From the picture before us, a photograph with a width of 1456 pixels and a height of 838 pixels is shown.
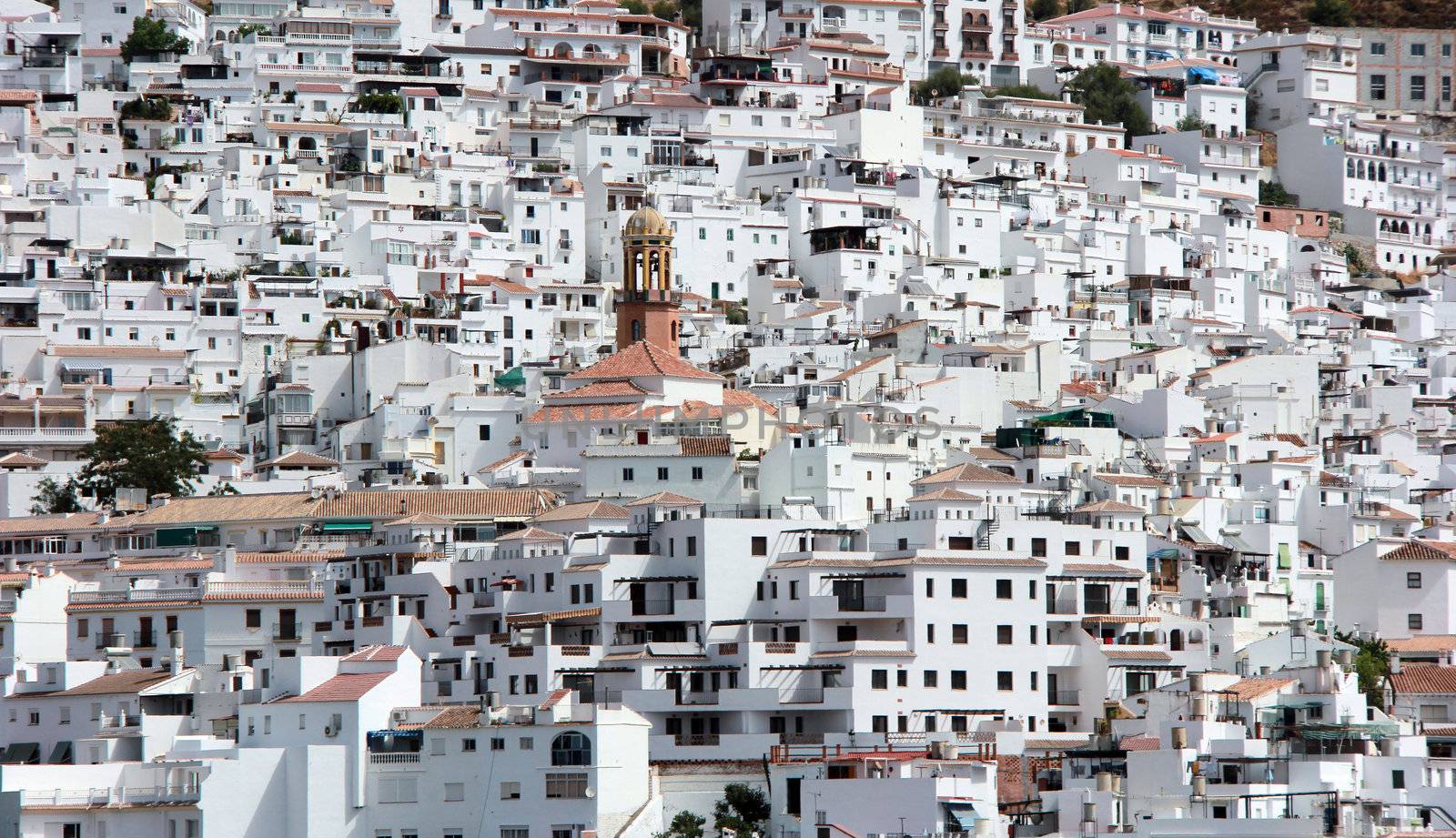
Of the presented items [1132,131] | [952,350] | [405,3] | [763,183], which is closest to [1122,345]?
[952,350]

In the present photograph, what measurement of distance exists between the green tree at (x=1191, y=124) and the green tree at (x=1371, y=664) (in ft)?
154

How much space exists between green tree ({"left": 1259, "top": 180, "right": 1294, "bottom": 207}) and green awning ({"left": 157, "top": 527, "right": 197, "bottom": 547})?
5395 centimetres

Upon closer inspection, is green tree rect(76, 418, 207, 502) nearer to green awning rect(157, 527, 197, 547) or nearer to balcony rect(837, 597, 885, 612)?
green awning rect(157, 527, 197, 547)

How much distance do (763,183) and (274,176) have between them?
56.3 feet

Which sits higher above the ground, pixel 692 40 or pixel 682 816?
pixel 692 40

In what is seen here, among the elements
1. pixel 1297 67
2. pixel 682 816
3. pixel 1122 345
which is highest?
pixel 1297 67

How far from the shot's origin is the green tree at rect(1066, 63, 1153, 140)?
4294 inches

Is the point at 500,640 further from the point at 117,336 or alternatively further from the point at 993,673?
the point at 117,336

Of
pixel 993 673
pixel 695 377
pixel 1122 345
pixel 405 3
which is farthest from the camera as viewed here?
pixel 405 3

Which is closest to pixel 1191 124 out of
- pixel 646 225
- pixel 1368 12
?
pixel 1368 12

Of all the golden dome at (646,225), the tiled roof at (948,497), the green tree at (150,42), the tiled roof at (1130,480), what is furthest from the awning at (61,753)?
the green tree at (150,42)

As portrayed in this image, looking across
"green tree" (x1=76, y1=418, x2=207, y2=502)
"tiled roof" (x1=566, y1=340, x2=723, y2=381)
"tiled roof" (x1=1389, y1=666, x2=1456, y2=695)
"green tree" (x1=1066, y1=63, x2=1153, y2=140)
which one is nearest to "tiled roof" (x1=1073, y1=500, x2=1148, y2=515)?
"tiled roof" (x1=1389, y1=666, x2=1456, y2=695)

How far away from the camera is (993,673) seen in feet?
189

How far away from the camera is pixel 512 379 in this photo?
7700cm
